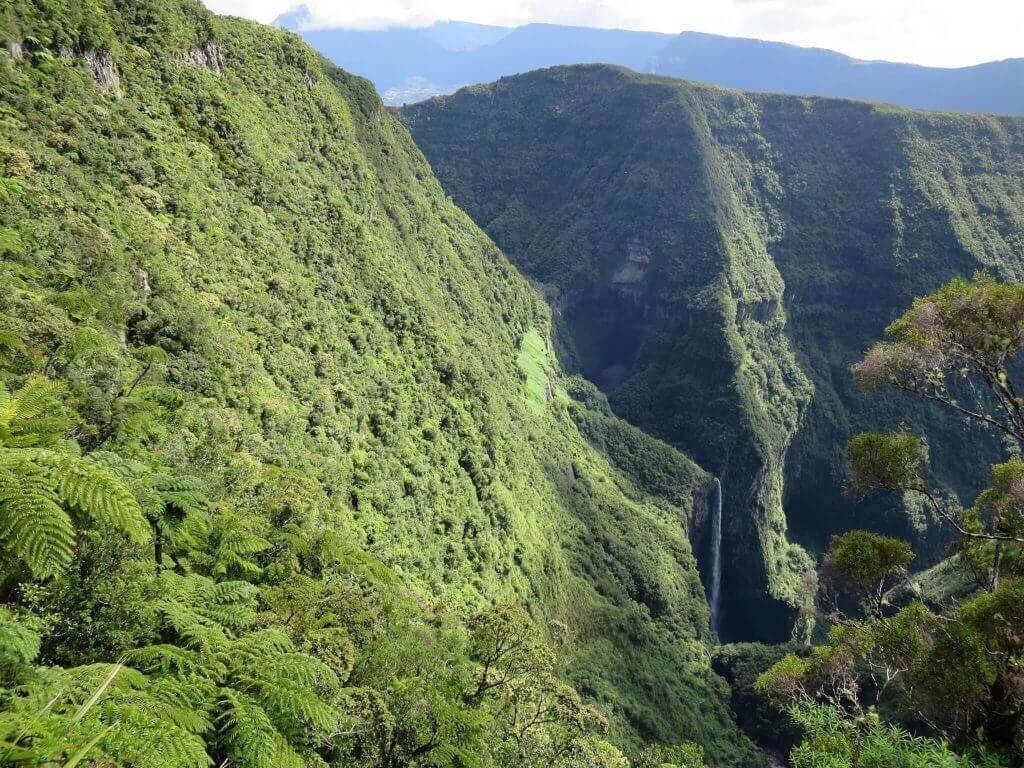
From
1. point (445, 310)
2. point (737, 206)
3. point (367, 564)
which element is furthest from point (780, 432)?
point (367, 564)

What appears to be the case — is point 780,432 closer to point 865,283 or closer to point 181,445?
point 865,283

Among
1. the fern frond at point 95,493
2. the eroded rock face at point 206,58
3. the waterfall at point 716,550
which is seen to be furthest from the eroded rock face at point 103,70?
the waterfall at point 716,550

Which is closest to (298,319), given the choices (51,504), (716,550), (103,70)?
(103,70)

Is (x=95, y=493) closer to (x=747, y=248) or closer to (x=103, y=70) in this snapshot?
(x=103, y=70)

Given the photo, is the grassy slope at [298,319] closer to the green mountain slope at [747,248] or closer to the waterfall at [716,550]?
the waterfall at [716,550]

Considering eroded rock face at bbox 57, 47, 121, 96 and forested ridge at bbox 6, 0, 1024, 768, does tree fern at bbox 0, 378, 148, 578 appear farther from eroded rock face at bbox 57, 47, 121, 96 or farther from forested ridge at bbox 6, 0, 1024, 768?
eroded rock face at bbox 57, 47, 121, 96

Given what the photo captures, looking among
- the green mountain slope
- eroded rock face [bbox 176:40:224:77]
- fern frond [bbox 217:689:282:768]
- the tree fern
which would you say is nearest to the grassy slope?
eroded rock face [bbox 176:40:224:77]
